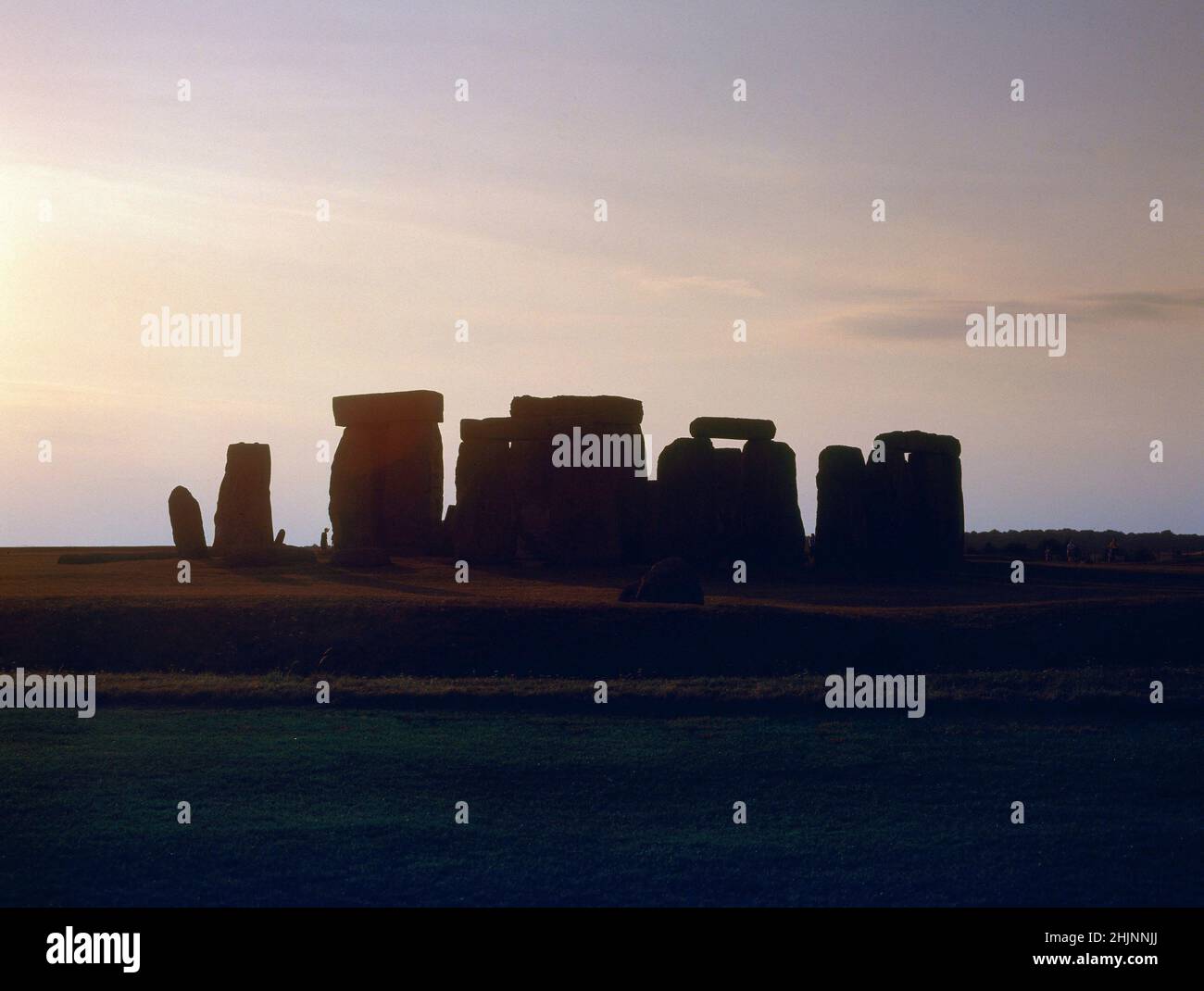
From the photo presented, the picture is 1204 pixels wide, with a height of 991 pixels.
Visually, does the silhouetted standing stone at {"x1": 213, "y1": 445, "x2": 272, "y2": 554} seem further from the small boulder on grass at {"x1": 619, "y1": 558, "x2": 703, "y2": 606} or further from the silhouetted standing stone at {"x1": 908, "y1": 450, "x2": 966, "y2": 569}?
the silhouetted standing stone at {"x1": 908, "y1": 450, "x2": 966, "y2": 569}

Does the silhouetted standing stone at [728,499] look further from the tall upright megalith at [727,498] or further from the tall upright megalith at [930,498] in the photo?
the tall upright megalith at [930,498]

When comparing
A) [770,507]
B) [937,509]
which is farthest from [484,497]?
[937,509]

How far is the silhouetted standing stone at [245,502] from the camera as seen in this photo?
36.1 metres

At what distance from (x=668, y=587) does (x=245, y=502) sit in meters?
15.5

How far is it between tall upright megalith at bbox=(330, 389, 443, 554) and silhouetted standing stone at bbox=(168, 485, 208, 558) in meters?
3.60

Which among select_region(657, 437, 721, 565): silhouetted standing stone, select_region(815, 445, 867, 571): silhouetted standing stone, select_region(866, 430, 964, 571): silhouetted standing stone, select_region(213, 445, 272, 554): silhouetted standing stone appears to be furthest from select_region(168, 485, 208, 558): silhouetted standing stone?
select_region(866, 430, 964, 571): silhouetted standing stone

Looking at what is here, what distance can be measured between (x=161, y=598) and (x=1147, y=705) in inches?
618

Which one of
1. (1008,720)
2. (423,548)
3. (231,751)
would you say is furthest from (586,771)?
(423,548)

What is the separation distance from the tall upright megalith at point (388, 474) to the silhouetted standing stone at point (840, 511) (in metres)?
10.5

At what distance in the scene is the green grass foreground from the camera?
9.01 meters
